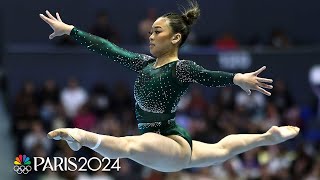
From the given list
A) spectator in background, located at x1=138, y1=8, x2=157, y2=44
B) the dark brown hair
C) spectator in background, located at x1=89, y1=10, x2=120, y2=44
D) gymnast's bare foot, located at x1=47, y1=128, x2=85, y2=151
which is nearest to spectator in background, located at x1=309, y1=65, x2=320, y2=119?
Answer: spectator in background, located at x1=138, y1=8, x2=157, y2=44

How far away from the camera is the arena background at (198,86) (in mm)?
9320

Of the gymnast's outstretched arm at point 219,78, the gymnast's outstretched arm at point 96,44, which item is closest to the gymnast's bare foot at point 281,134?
the gymnast's outstretched arm at point 219,78

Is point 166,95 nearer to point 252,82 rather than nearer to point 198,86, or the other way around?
point 252,82

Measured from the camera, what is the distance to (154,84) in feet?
17.0

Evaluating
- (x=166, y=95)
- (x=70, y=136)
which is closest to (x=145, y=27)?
(x=166, y=95)

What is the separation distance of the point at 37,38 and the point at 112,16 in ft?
5.01

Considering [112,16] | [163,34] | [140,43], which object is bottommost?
[163,34]

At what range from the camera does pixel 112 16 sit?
13.2 m

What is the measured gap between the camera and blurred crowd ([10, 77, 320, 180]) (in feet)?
29.3

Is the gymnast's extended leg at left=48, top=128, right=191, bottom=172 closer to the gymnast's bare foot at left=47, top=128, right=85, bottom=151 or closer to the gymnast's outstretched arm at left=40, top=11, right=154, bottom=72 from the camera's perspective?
the gymnast's bare foot at left=47, top=128, right=85, bottom=151

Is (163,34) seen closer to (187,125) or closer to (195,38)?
(187,125)

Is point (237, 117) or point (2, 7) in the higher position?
point (2, 7)

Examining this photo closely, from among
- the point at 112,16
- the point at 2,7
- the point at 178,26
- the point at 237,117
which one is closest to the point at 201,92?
the point at 237,117

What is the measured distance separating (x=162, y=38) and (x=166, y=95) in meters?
0.41
